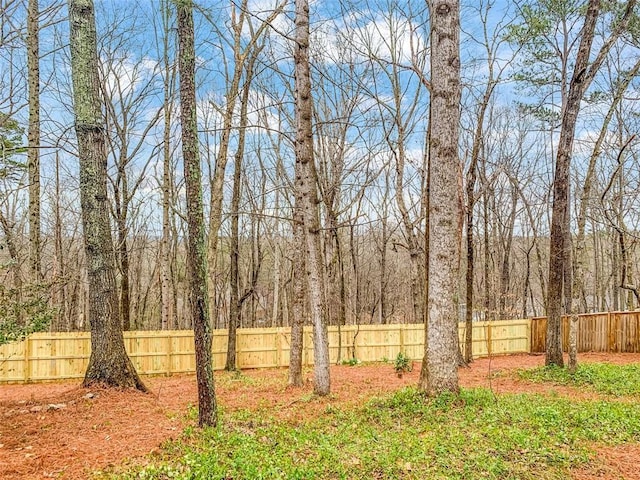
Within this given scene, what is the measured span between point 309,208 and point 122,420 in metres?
3.88

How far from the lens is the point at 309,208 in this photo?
7.20 m

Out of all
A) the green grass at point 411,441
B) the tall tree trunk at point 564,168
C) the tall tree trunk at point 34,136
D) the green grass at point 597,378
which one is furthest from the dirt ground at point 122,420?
the tall tree trunk at point 34,136

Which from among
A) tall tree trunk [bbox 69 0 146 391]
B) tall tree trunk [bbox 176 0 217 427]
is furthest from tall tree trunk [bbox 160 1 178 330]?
tall tree trunk [bbox 176 0 217 427]

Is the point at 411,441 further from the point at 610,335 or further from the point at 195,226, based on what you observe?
the point at 610,335

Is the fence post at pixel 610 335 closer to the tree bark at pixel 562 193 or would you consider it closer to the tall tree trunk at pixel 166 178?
the tree bark at pixel 562 193

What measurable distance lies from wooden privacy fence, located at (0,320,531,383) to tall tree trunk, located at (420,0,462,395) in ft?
10.3

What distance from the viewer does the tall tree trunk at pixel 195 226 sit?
4.75 m

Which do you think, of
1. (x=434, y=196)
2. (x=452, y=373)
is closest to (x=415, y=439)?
Answer: (x=452, y=373)

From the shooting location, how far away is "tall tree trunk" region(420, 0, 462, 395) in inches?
227

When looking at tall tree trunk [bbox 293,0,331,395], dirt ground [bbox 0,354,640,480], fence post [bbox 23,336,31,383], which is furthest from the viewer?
fence post [bbox 23,336,31,383]

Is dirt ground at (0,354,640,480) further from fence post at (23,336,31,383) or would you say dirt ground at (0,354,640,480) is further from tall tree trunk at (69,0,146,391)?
fence post at (23,336,31,383)

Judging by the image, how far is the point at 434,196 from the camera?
19.7ft

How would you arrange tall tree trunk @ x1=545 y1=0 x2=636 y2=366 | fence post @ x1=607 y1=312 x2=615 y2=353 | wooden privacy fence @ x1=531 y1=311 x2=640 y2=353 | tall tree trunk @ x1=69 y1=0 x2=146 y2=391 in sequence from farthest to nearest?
fence post @ x1=607 y1=312 x2=615 y2=353 → wooden privacy fence @ x1=531 y1=311 x2=640 y2=353 → tall tree trunk @ x1=545 y1=0 x2=636 y2=366 → tall tree trunk @ x1=69 y1=0 x2=146 y2=391

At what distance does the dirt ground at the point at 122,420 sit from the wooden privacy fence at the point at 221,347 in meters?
1.71
